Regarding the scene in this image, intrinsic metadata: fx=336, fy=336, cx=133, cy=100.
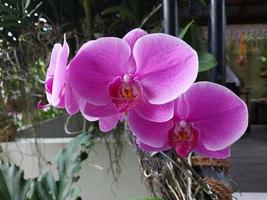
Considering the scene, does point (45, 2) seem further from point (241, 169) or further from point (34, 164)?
point (241, 169)

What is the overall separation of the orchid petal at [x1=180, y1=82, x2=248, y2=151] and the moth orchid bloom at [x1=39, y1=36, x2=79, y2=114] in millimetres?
80

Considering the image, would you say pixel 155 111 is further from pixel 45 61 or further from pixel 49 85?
pixel 45 61

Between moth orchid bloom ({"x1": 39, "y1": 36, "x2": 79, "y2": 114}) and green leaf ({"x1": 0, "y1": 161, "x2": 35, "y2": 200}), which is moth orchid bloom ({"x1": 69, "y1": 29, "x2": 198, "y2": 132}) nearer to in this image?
moth orchid bloom ({"x1": 39, "y1": 36, "x2": 79, "y2": 114})

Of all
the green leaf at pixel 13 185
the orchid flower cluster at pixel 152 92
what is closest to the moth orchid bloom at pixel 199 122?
the orchid flower cluster at pixel 152 92

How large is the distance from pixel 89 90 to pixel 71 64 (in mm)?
20

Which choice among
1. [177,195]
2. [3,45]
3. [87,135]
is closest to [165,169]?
[177,195]

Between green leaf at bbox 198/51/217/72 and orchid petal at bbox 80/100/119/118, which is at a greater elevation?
orchid petal at bbox 80/100/119/118

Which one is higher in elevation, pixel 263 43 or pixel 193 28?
pixel 193 28

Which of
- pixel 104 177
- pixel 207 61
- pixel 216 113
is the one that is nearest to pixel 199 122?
pixel 216 113

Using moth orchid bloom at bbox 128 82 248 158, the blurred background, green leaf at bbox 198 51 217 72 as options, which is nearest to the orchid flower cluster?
moth orchid bloom at bbox 128 82 248 158

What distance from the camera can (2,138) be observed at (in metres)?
1.44

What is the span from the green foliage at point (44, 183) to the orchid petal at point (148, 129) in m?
0.58

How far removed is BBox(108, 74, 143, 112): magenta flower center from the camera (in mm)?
214

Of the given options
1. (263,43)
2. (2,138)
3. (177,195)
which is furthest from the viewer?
(263,43)
